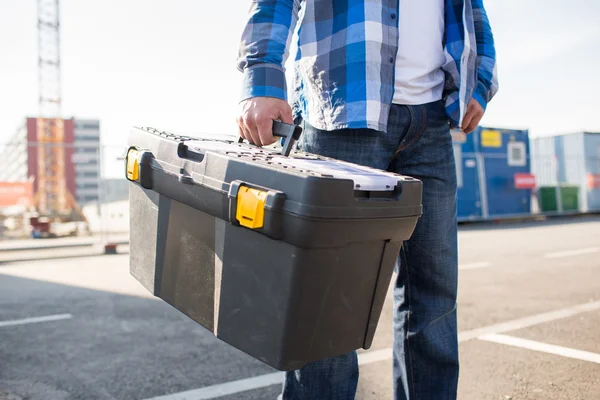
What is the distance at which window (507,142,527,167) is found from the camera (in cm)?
1420

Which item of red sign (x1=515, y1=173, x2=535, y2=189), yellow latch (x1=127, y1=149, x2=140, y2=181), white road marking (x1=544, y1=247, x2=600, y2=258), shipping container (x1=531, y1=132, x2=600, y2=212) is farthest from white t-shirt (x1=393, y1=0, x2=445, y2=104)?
shipping container (x1=531, y1=132, x2=600, y2=212)

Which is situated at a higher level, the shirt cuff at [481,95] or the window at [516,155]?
the window at [516,155]

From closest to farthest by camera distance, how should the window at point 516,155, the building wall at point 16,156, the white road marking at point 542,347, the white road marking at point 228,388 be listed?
the white road marking at point 228,388 → the white road marking at point 542,347 → the building wall at point 16,156 → the window at point 516,155

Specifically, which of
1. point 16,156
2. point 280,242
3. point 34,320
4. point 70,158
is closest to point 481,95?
point 280,242

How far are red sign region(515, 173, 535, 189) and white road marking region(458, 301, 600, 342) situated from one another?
35.3 ft

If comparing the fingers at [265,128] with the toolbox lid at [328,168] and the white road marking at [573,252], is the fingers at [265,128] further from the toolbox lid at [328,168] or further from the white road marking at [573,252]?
the white road marking at [573,252]

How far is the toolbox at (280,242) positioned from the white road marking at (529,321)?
214 centimetres

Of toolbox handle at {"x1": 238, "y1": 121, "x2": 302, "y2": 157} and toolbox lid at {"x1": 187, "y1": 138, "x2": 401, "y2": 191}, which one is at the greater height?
toolbox handle at {"x1": 238, "y1": 121, "x2": 302, "y2": 157}

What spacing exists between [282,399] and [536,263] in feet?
17.9

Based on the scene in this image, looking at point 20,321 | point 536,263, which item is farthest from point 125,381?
point 536,263

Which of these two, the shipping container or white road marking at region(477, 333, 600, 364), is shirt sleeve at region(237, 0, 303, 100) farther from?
the shipping container

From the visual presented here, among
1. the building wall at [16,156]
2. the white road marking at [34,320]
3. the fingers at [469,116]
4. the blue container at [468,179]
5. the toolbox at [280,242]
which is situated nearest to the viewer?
the toolbox at [280,242]

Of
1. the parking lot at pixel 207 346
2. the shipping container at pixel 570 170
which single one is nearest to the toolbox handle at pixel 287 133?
the parking lot at pixel 207 346

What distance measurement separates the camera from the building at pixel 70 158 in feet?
35.8
